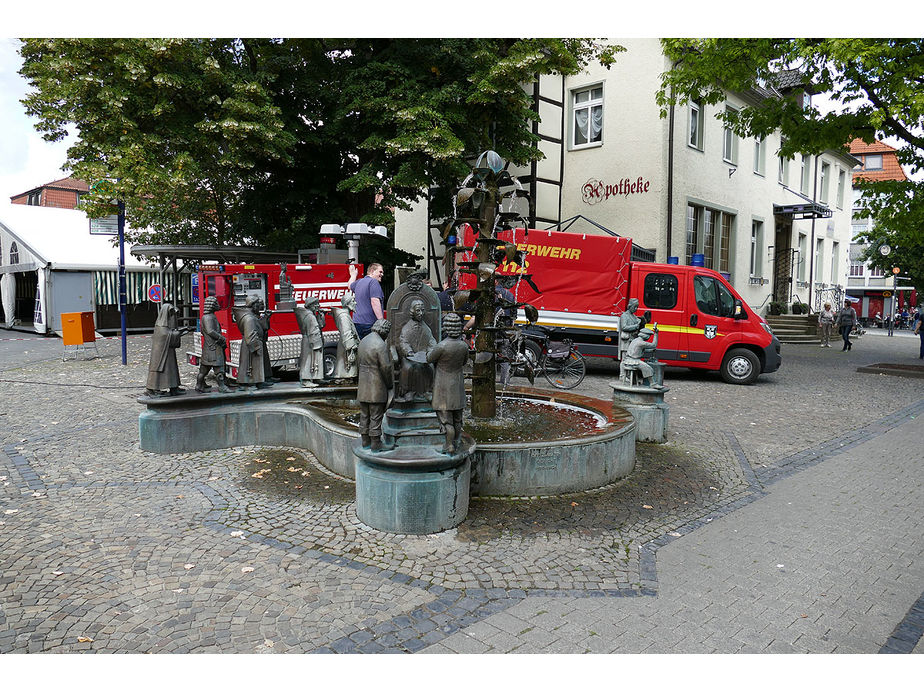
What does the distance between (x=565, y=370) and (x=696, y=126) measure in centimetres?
1372

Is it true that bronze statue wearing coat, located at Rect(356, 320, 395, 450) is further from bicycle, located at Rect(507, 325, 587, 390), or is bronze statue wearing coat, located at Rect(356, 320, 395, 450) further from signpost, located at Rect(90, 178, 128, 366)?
signpost, located at Rect(90, 178, 128, 366)

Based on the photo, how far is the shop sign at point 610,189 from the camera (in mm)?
20391

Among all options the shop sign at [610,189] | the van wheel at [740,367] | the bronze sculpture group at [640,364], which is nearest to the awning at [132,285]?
the shop sign at [610,189]

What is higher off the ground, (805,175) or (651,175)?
(805,175)

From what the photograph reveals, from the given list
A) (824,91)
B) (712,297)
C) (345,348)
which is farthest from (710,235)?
(345,348)

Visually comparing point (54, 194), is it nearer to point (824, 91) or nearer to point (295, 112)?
point (295, 112)

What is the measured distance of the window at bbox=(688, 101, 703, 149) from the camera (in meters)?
21.5

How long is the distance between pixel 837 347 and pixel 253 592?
25218mm

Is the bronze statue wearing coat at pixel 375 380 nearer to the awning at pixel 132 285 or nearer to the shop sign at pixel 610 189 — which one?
the shop sign at pixel 610 189

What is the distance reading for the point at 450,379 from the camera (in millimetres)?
4805

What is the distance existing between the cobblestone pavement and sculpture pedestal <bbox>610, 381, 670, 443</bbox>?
28cm

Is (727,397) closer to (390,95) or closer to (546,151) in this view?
(390,95)

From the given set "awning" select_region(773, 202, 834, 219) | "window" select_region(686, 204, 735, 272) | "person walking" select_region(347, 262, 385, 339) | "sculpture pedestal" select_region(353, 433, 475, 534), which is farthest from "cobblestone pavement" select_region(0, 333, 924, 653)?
"awning" select_region(773, 202, 834, 219)

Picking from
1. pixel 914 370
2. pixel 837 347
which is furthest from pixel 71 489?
pixel 837 347
